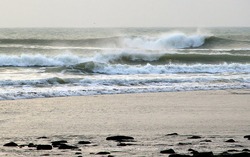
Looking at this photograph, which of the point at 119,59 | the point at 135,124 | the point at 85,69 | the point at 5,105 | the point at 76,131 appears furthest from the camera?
the point at 119,59

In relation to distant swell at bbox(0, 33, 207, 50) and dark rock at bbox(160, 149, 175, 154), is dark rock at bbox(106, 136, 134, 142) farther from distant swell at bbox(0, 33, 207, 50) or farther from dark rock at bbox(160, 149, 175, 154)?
distant swell at bbox(0, 33, 207, 50)

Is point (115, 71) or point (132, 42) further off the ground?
point (132, 42)

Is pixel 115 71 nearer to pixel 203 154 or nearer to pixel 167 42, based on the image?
pixel 203 154

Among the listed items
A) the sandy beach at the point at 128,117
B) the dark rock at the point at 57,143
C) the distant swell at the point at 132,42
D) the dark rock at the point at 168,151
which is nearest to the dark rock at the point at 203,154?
the dark rock at the point at 168,151

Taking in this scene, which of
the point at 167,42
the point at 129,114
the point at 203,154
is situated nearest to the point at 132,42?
the point at 167,42

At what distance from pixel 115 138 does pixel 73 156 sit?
183cm

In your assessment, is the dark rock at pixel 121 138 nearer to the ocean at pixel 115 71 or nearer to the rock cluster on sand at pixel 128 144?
the rock cluster on sand at pixel 128 144

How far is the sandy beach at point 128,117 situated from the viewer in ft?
39.4

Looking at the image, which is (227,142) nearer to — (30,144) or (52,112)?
(30,144)

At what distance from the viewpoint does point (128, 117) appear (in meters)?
14.4

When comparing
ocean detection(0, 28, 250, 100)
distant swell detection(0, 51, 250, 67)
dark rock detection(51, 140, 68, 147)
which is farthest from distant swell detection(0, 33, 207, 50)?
dark rock detection(51, 140, 68, 147)

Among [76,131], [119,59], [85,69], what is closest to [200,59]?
[119,59]

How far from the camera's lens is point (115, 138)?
1141 cm

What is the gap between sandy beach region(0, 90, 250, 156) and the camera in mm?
12000
